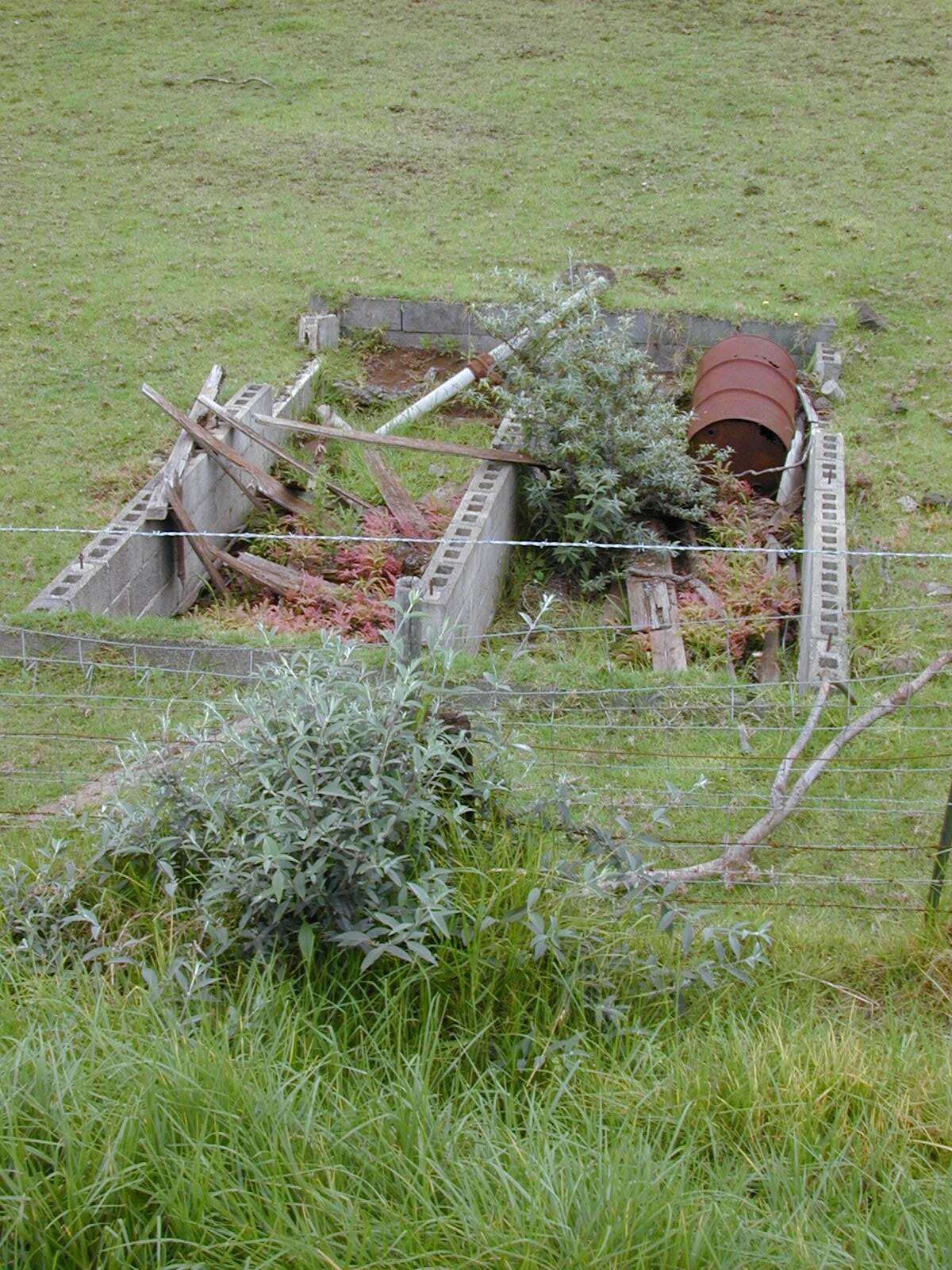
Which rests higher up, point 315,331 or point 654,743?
point 315,331

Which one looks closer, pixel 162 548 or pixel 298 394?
pixel 162 548

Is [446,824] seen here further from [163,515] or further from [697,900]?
[163,515]

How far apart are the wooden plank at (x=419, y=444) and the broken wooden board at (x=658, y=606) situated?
3.65ft

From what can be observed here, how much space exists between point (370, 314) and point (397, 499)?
143 inches

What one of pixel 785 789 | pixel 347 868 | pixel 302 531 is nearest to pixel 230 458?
pixel 302 531

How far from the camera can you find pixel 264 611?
7469mm

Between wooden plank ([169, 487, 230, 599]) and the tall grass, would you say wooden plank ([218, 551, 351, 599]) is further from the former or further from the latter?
the tall grass

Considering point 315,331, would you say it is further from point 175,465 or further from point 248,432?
point 175,465

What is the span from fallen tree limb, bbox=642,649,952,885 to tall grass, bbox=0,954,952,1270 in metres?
0.89

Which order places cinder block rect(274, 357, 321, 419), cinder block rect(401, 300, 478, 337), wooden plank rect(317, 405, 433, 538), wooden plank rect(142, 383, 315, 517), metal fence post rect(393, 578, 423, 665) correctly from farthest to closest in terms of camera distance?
1. cinder block rect(401, 300, 478, 337)
2. cinder block rect(274, 357, 321, 419)
3. wooden plank rect(142, 383, 315, 517)
4. wooden plank rect(317, 405, 433, 538)
5. metal fence post rect(393, 578, 423, 665)

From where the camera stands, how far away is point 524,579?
8391 mm

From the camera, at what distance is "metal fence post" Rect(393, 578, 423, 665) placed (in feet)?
13.1

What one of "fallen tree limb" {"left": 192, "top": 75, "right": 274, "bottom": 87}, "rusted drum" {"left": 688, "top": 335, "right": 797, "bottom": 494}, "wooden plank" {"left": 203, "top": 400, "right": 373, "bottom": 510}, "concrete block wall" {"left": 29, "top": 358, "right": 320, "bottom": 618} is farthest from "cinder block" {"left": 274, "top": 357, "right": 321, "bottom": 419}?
"fallen tree limb" {"left": 192, "top": 75, "right": 274, "bottom": 87}

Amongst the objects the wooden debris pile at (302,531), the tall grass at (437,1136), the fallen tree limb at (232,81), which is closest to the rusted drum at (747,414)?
the wooden debris pile at (302,531)
